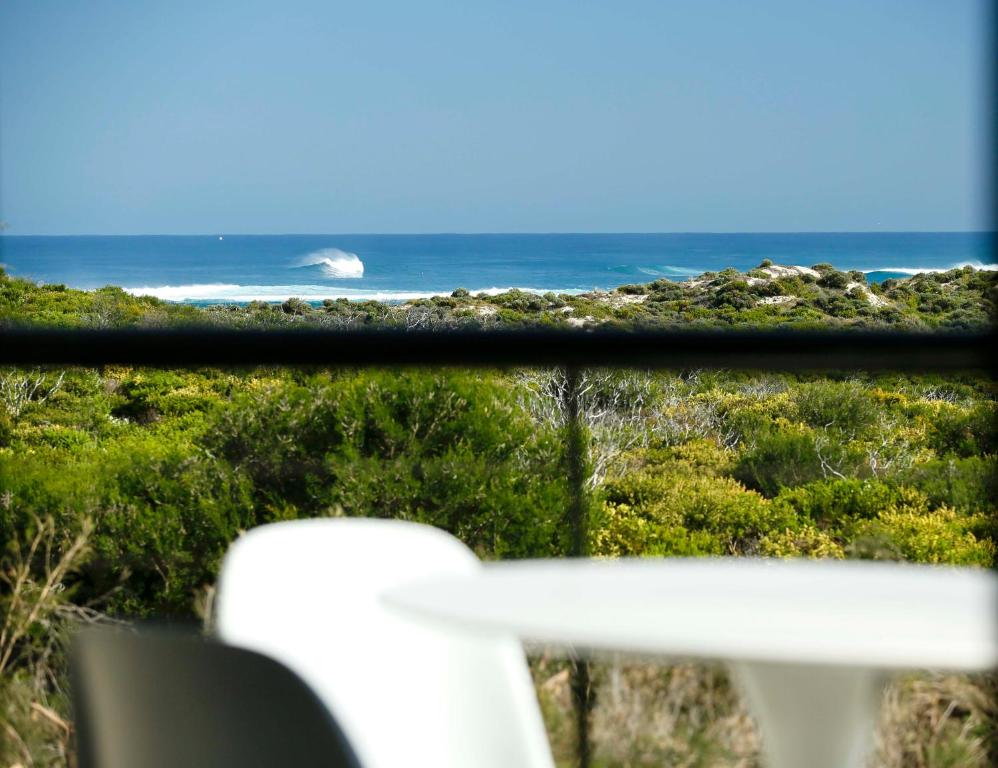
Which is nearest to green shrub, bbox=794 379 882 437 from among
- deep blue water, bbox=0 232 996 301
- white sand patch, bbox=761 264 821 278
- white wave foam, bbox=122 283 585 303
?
white sand patch, bbox=761 264 821 278

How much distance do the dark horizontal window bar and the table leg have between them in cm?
53

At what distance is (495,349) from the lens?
1565 millimetres

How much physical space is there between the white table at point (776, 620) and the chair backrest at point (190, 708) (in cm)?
18

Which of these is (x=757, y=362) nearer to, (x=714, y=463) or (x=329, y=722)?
(x=714, y=463)

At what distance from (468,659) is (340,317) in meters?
22.6

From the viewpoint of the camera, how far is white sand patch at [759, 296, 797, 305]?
22.8 metres

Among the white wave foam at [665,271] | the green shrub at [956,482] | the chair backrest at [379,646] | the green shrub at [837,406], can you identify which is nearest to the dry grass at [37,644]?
the chair backrest at [379,646]

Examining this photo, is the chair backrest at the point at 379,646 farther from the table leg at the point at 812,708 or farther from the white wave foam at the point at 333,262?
the white wave foam at the point at 333,262

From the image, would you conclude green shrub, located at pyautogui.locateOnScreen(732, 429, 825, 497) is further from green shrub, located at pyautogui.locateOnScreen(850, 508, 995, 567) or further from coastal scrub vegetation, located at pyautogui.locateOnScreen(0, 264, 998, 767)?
green shrub, located at pyautogui.locateOnScreen(850, 508, 995, 567)

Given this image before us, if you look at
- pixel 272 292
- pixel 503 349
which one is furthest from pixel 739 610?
pixel 272 292

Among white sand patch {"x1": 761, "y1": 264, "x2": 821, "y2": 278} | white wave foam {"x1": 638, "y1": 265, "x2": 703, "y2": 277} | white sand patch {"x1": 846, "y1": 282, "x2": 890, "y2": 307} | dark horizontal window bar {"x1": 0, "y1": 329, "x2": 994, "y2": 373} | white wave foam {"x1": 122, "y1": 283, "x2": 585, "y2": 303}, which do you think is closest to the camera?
dark horizontal window bar {"x1": 0, "y1": 329, "x2": 994, "y2": 373}

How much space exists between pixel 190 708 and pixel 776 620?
0.45 m

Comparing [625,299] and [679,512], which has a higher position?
[625,299]

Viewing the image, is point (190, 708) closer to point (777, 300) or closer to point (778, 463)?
point (778, 463)
